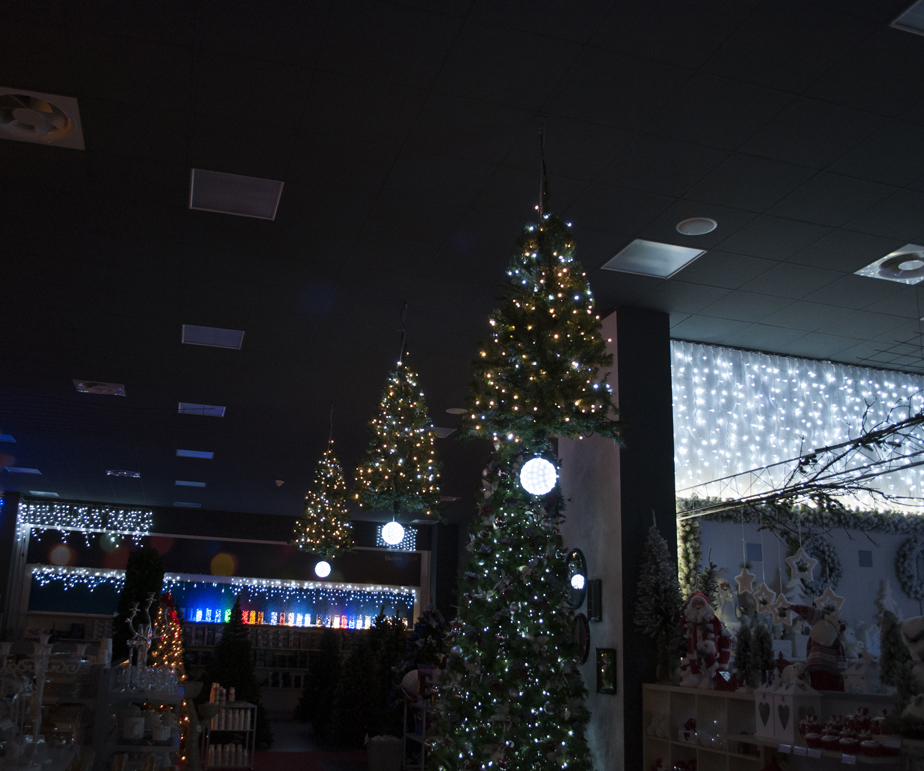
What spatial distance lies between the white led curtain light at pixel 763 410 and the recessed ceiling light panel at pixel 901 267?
1.74 m

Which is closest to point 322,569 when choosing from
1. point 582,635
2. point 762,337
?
point 582,635

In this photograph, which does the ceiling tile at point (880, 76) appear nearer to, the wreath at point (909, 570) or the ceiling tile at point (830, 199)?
the ceiling tile at point (830, 199)

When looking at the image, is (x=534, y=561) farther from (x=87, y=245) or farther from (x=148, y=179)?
(x=87, y=245)

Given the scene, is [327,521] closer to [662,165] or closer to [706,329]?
[706,329]

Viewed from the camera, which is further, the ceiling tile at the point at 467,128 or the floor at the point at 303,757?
the floor at the point at 303,757

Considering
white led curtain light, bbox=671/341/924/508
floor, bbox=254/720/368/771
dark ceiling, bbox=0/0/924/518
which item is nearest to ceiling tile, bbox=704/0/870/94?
dark ceiling, bbox=0/0/924/518

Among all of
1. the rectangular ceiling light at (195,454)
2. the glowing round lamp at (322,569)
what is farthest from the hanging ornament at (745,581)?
the glowing round lamp at (322,569)

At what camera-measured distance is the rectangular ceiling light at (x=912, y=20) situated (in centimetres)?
422

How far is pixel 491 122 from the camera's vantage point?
5.29 meters

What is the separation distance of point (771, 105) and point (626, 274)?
2.54 m

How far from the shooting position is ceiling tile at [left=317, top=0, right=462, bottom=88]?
4359 mm

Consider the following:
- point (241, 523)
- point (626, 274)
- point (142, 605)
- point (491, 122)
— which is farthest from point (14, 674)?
point (241, 523)

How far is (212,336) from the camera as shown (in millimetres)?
9273

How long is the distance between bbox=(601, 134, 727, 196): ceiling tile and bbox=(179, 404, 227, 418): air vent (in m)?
7.80
